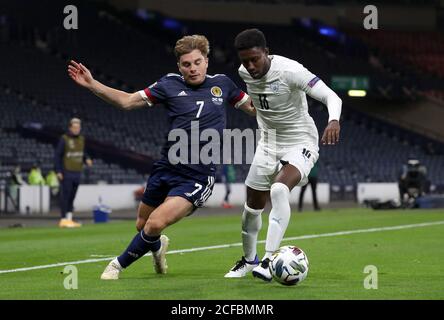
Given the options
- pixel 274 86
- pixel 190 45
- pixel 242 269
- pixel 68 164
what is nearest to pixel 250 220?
pixel 242 269

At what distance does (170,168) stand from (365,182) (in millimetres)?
33149

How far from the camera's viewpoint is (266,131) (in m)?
10.5

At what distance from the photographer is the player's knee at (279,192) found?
381 inches

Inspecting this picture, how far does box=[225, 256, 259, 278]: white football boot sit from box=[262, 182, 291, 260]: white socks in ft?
2.45

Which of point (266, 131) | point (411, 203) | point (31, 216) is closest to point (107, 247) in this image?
point (266, 131)

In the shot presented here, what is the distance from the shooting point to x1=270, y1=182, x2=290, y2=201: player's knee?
381 inches

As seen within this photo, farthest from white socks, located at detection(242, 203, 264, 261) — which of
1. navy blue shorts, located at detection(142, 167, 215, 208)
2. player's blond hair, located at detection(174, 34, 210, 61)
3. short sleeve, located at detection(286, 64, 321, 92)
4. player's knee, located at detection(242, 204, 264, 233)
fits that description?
player's blond hair, located at detection(174, 34, 210, 61)

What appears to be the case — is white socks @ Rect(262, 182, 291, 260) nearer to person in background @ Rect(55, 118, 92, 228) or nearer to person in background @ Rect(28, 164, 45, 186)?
person in background @ Rect(55, 118, 92, 228)

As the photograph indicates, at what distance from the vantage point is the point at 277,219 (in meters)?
9.66

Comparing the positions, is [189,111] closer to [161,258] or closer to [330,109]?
[330,109]

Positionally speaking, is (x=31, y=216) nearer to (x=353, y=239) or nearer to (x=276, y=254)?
(x=353, y=239)

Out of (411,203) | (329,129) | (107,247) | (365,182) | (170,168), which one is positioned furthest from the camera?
(365,182)

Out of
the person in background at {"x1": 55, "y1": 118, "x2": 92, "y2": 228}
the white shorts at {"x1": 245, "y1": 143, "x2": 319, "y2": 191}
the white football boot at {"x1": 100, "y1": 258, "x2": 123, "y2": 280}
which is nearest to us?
the white football boot at {"x1": 100, "y1": 258, "x2": 123, "y2": 280}

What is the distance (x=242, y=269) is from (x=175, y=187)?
1.14 metres
